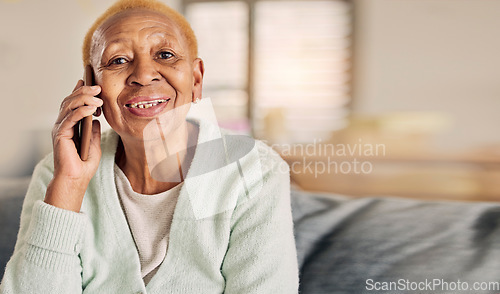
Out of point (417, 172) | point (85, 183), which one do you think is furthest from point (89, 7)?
point (417, 172)

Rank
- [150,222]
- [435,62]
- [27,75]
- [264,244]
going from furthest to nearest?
[435,62] < [27,75] < [150,222] < [264,244]

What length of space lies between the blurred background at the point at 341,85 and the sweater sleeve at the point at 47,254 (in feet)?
2.76

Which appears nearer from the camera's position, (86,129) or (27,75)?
(86,129)

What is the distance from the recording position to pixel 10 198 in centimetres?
113

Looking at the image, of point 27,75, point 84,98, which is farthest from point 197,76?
point 27,75

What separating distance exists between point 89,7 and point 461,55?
8.35ft

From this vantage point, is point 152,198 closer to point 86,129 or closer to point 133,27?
point 86,129

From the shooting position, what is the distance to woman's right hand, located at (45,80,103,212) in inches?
32.7

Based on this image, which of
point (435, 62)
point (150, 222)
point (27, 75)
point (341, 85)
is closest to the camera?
point (150, 222)

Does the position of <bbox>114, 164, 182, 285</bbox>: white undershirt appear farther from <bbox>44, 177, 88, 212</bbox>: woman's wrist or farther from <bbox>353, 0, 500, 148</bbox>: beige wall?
<bbox>353, 0, 500, 148</bbox>: beige wall

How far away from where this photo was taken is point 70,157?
84cm

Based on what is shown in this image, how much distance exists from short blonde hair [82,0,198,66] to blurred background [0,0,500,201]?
68cm

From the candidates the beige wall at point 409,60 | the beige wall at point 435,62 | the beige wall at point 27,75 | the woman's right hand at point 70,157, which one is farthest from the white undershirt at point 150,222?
the beige wall at point 435,62

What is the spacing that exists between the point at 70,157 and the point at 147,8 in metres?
0.31
